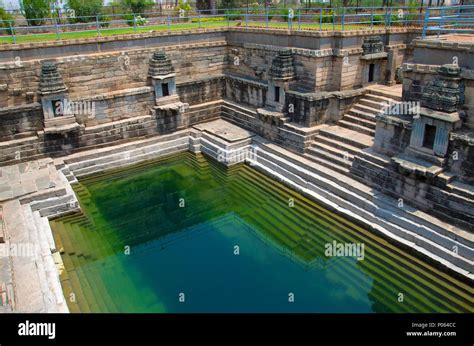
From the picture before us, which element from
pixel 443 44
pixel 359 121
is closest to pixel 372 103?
pixel 359 121

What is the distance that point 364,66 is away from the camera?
13039 millimetres

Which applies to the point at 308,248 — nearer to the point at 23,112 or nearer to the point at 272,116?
the point at 272,116

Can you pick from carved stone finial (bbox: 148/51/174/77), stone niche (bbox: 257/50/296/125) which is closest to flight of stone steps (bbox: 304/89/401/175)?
stone niche (bbox: 257/50/296/125)

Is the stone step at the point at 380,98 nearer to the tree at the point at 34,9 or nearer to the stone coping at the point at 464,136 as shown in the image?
the stone coping at the point at 464,136

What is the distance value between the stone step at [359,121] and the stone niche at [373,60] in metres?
1.60

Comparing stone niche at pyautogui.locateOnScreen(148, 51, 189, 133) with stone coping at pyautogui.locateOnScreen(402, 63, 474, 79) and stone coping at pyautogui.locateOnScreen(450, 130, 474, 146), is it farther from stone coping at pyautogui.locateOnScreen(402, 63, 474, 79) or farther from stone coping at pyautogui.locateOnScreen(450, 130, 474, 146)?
stone coping at pyautogui.locateOnScreen(450, 130, 474, 146)

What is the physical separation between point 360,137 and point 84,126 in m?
8.81

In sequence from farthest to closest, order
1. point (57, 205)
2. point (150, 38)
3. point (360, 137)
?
1. point (150, 38)
2. point (360, 137)
3. point (57, 205)

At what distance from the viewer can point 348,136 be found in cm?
1180

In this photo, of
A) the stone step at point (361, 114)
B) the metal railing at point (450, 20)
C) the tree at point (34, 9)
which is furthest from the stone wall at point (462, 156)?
the tree at point (34, 9)

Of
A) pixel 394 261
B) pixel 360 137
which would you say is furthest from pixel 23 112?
pixel 394 261

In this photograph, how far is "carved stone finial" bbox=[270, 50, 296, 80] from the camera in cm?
1290

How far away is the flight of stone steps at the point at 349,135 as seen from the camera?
37.1 feet

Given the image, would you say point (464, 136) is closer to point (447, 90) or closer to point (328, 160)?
point (447, 90)
